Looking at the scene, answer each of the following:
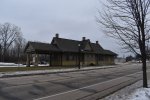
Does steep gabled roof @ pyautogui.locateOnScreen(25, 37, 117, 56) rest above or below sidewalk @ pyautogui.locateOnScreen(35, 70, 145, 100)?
above

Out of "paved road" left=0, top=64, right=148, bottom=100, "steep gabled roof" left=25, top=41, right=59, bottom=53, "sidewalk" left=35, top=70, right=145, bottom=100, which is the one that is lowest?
"sidewalk" left=35, top=70, right=145, bottom=100

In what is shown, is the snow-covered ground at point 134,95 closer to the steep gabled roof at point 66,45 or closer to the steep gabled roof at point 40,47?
the steep gabled roof at point 40,47

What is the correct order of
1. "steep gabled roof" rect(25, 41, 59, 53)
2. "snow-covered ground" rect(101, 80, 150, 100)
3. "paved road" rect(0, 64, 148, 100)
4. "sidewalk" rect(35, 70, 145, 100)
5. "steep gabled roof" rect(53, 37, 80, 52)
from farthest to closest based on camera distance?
1. "steep gabled roof" rect(53, 37, 80, 52)
2. "steep gabled roof" rect(25, 41, 59, 53)
3. "paved road" rect(0, 64, 148, 100)
4. "sidewalk" rect(35, 70, 145, 100)
5. "snow-covered ground" rect(101, 80, 150, 100)

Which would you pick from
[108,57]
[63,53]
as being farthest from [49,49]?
[108,57]

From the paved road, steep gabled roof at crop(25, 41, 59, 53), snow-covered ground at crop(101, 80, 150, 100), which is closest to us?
snow-covered ground at crop(101, 80, 150, 100)

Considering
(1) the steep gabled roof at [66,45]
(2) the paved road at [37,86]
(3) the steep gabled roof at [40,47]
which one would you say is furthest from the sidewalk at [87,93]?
(1) the steep gabled roof at [66,45]

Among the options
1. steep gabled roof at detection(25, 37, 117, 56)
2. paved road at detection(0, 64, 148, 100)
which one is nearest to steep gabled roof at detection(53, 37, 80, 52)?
steep gabled roof at detection(25, 37, 117, 56)

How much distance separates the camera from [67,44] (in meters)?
62.1

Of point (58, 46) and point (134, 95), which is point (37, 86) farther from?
point (58, 46)

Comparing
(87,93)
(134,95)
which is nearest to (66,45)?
(87,93)

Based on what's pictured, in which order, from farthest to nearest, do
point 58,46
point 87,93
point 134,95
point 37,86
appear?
point 58,46 < point 37,86 < point 87,93 < point 134,95

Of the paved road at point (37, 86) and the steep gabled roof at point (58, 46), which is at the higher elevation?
the steep gabled roof at point (58, 46)

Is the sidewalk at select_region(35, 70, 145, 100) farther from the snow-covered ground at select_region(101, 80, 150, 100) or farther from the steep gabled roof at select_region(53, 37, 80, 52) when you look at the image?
the steep gabled roof at select_region(53, 37, 80, 52)

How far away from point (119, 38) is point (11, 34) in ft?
362
